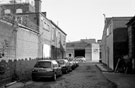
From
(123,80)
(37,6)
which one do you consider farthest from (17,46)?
(37,6)

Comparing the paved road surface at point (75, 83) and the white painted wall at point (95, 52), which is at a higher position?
the white painted wall at point (95, 52)

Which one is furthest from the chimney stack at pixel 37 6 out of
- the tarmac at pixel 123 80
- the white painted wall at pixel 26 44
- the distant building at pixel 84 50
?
the distant building at pixel 84 50

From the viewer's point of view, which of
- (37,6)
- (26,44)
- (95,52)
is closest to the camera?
(26,44)

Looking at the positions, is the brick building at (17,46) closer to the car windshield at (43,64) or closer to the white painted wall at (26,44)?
the white painted wall at (26,44)

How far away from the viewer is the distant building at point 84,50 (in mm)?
65188

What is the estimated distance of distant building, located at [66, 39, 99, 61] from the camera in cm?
6519

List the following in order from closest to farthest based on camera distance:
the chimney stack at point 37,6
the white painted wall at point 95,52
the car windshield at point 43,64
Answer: the car windshield at point 43,64
the chimney stack at point 37,6
the white painted wall at point 95,52

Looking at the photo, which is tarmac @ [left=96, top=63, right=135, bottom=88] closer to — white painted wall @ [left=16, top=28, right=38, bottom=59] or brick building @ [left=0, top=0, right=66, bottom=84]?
brick building @ [left=0, top=0, right=66, bottom=84]

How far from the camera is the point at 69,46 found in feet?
219

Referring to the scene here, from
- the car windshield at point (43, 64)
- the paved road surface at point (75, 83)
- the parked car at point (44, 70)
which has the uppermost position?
the car windshield at point (43, 64)

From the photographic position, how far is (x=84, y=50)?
66.6 m

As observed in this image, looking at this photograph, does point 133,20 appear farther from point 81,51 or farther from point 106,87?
point 81,51

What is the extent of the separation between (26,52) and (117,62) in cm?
996

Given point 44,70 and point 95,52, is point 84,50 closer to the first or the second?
point 95,52
